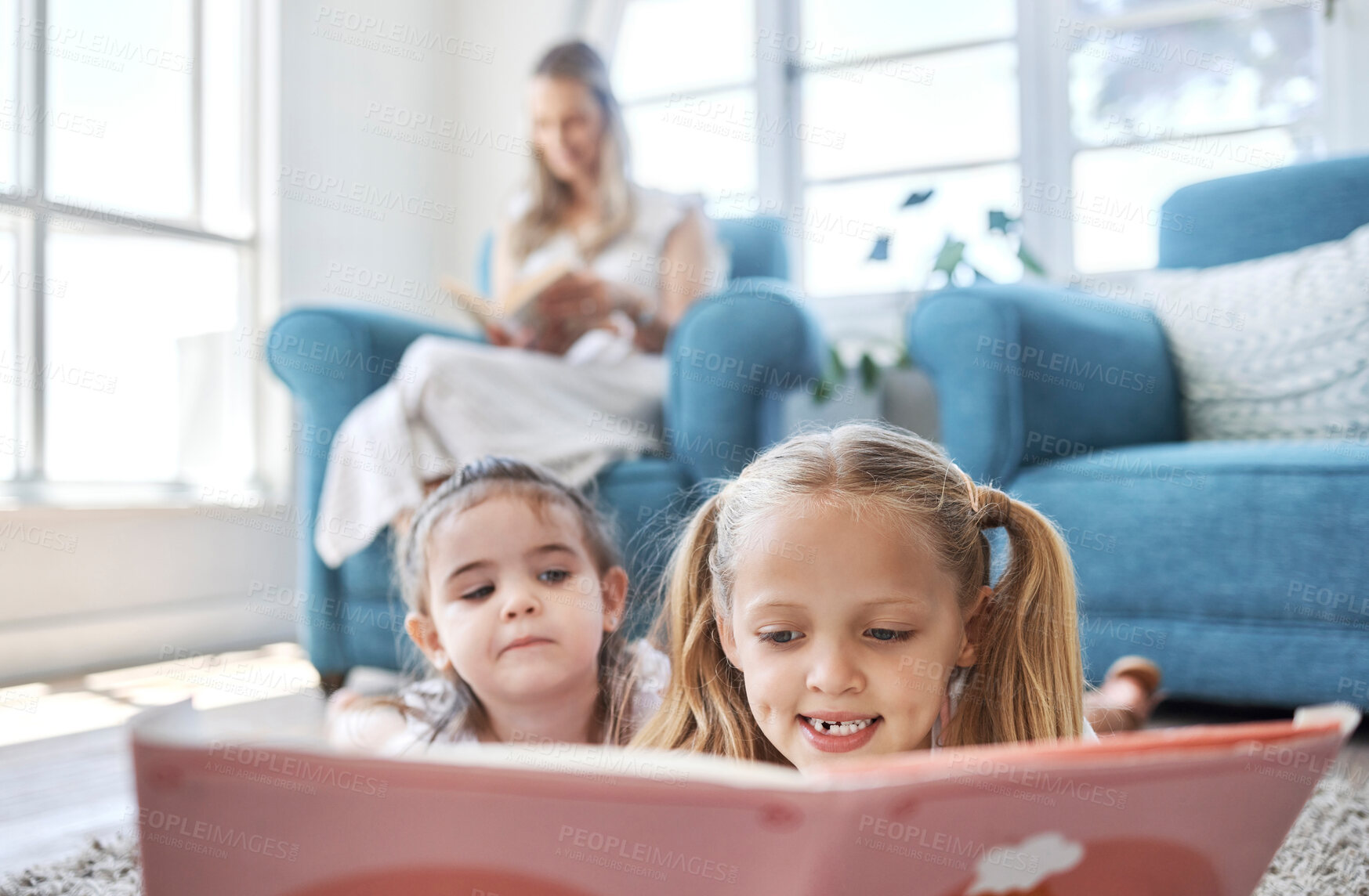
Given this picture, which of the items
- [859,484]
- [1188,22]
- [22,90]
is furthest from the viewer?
[1188,22]

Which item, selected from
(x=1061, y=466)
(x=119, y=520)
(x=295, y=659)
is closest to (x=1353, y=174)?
(x=1061, y=466)

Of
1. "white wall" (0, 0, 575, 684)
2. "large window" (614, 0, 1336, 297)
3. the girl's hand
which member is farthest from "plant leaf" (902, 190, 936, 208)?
"white wall" (0, 0, 575, 684)

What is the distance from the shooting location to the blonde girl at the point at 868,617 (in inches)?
23.9

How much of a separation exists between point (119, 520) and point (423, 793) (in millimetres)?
2095

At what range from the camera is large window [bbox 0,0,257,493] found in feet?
A: 6.82

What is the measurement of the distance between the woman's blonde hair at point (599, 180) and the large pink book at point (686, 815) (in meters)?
1.75

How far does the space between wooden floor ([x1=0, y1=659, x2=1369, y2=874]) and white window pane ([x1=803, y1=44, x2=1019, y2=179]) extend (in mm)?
1639

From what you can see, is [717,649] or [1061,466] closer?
[717,649]

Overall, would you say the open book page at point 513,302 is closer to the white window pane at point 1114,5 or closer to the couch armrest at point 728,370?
the couch armrest at point 728,370

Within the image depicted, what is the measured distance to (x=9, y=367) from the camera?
2.06m

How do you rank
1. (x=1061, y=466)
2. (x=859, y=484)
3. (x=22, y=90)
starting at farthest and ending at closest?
(x=22, y=90) < (x=1061, y=466) < (x=859, y=484)

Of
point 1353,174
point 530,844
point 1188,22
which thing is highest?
point 1188,22

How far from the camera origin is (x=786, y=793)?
0.29 meters

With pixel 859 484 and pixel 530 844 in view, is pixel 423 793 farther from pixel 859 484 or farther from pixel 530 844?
pixel 859 484
